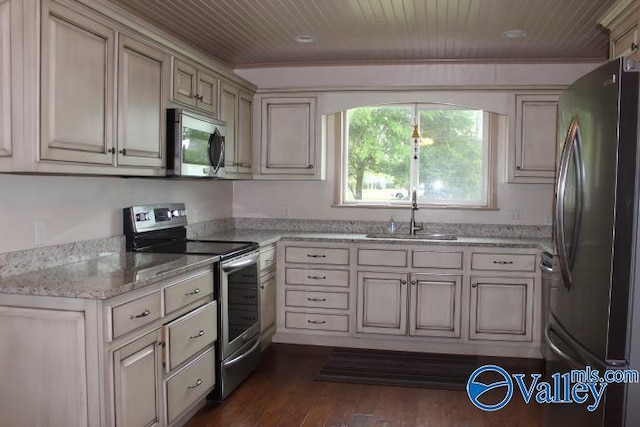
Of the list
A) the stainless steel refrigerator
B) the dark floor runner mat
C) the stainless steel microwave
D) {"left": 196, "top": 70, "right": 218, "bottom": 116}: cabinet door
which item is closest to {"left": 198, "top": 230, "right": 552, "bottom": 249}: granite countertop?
the stainless steel microwave

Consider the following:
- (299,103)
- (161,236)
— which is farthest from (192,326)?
(299,103)

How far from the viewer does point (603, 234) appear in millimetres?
2068

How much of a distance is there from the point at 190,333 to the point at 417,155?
108 inches

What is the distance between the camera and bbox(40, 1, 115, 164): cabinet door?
2.26 m

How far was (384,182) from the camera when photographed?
495 cm

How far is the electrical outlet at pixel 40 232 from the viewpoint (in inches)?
106

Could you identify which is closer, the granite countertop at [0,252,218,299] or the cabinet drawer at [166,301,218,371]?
the granite countertop at [0,252,218,299]

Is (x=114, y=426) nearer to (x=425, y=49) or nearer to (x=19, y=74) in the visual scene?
(x=19, y=74)

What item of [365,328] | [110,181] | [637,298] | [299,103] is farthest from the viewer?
[299,103]

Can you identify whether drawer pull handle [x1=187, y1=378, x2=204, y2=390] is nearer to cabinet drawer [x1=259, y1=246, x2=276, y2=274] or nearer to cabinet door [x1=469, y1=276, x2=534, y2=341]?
cabinet drawer [x1=259, y1=246, x2=276, y2=274]

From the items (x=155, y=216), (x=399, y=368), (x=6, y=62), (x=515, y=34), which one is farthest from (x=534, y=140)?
(x=6, y=62)

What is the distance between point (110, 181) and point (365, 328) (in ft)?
7.24

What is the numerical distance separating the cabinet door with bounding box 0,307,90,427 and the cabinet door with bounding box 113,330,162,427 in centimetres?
13

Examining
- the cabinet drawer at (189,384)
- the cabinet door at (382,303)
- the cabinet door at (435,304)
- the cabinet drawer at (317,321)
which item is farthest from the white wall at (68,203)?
the cabinet door at (435,304)
